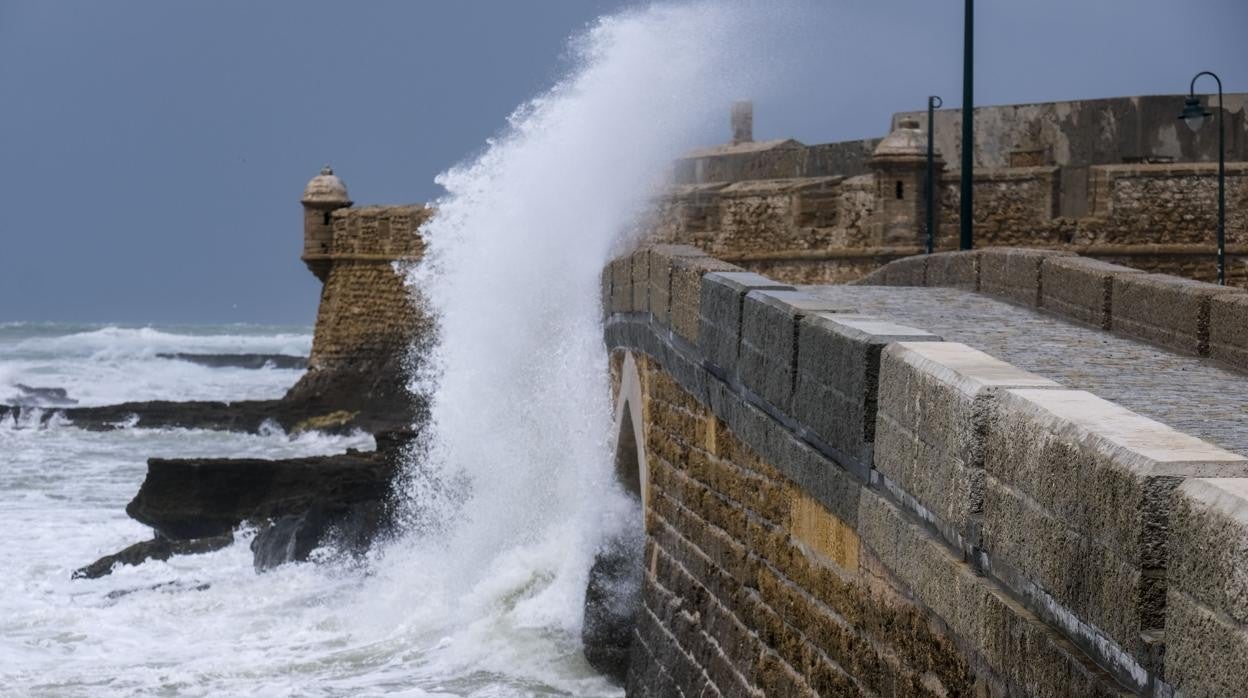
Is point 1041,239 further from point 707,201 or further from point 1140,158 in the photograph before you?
point 707,201

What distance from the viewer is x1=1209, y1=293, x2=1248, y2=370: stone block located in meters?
7.51

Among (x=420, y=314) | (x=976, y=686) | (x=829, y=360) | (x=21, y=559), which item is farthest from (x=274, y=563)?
(x=420, y=314)

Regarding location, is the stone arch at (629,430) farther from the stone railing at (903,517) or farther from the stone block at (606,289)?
the stone block at (606,289)

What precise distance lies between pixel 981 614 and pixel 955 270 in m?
8.03

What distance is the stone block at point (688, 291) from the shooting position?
323 inches

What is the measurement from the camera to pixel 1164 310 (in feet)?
27.5

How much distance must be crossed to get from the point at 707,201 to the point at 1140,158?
5480 millimetres

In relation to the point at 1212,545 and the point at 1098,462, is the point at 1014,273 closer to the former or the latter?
the point at 1098,462

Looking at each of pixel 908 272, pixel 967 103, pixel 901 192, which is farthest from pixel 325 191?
pixel 908 272

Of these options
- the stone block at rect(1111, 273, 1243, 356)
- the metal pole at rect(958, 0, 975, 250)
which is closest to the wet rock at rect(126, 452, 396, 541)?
the metal pole at rect(958, 0, 975, 250)

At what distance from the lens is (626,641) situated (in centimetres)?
1020

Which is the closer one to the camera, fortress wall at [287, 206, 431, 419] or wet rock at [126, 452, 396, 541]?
wet rock at [126, 452, 396, 541]

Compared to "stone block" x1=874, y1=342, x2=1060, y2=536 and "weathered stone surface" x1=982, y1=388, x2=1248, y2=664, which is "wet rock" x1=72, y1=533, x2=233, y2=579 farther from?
"weathered stone surface" x1=982, y1=388, x2=1248, y2=664

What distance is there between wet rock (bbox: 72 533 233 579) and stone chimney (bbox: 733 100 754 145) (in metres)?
18.2
